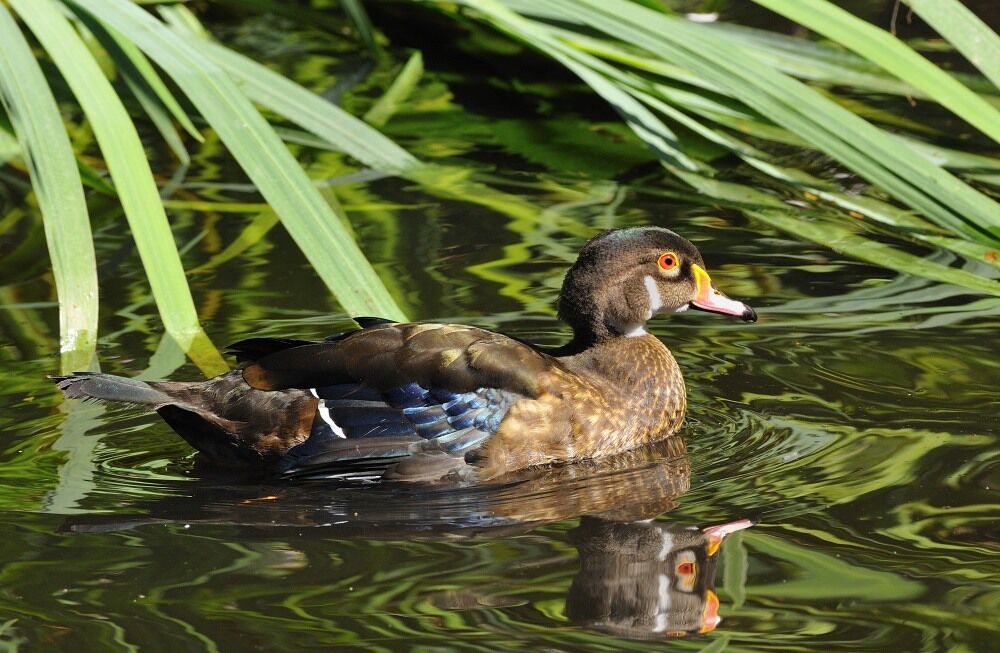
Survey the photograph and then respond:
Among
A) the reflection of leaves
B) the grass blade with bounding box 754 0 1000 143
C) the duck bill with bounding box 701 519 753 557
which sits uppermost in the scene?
the grass blade with bounding box 754 0 1000 143

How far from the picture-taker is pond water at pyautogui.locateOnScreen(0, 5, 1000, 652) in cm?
413

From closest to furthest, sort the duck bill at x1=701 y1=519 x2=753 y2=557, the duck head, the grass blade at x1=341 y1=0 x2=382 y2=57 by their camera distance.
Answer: the duck bill at x1=701 y1=519 x2=753 y2=557 → the duck head → the grass blade at x1=341 y1=0 x2=382 y2=57

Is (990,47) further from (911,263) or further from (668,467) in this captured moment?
(668,467)

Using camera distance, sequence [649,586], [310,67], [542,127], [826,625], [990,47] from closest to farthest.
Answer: [826,625] < [649,586] < [990,47] < [542,127] < [310,67]

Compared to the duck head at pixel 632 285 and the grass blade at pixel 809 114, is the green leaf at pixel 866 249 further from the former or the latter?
the duck head at pixel 632 285

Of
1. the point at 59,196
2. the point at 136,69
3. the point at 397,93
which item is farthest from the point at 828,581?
the point at 397,93

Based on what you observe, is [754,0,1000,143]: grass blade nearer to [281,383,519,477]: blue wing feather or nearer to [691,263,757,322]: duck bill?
[691,263,757,322]: duck bill

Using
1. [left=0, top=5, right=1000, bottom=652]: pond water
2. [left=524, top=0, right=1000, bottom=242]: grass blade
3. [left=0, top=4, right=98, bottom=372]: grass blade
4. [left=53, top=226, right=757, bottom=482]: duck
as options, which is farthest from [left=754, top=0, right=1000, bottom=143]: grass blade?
[left=0, top=4, right=98, bottom=372]: grass blade

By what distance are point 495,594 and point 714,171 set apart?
432 centimetres

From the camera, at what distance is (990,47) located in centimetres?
596

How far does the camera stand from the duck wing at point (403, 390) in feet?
17.5

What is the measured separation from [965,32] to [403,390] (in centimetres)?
249

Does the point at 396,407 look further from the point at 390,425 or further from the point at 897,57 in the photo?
the point at 897,57

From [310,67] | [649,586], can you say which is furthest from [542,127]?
[649,586]
